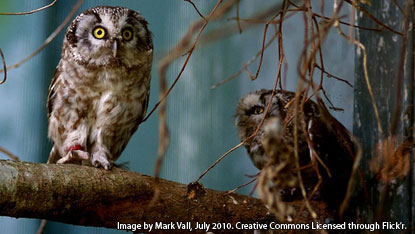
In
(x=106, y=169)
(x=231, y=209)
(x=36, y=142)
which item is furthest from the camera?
(x=36, y=142)

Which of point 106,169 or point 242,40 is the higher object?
point 242,40

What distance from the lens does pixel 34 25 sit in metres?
2.65

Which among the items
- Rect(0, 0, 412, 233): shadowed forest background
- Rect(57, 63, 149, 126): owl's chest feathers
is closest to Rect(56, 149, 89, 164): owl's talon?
Rect(57, 63, 149, 126): owl's chest feathers

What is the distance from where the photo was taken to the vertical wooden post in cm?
156

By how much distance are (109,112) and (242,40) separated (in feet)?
3.25

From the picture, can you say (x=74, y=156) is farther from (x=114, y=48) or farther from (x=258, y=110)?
(x=258, y=110)

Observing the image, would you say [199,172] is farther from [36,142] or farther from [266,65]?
[36,142]

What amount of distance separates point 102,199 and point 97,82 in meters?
0.84

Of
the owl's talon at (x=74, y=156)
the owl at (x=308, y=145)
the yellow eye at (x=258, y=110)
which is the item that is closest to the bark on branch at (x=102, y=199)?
the owl at (x=308, y=145)

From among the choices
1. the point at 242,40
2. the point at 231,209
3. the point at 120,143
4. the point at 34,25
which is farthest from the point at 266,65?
the point at 34,25

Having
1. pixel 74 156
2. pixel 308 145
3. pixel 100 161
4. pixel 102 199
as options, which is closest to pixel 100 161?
pixel 100 161

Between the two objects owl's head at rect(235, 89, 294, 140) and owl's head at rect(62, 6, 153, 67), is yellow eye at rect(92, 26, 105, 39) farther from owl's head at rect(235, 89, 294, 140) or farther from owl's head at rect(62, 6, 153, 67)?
owl's head at rect(235, 89, 294, 140)

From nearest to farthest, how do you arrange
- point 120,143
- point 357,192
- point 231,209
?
point 231,209 → point 357,192 → point 120,143

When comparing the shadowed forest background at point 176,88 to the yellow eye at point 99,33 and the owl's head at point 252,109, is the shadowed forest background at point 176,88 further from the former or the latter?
the yellow eye at point 99,33
